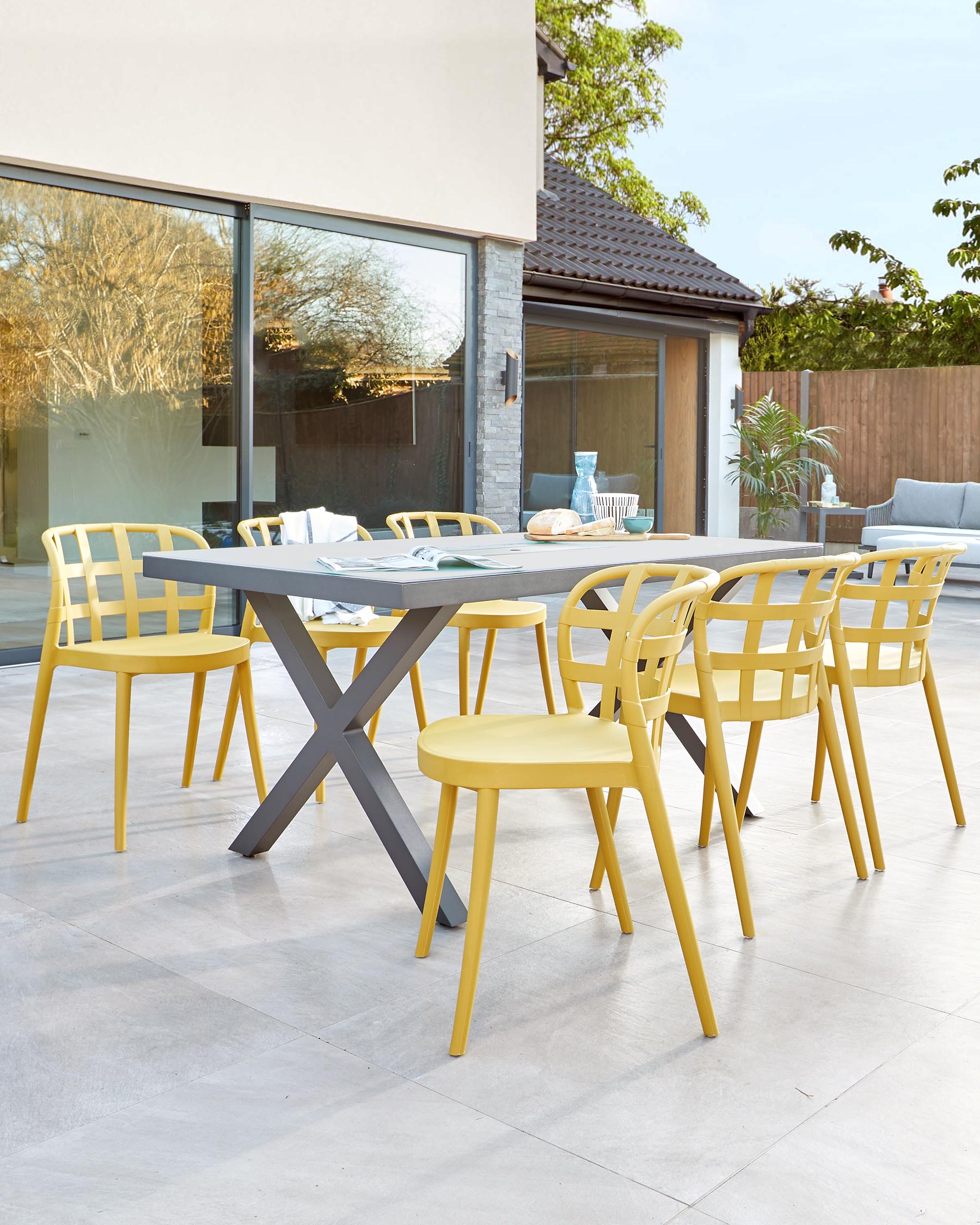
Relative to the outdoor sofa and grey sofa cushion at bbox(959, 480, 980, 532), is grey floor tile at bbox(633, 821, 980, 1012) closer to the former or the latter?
the outdoor sofa

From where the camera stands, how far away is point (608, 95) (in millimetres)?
20641

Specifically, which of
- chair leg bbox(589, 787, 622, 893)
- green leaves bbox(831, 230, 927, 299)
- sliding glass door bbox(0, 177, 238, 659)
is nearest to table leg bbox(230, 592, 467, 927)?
chair leg bbox(589, 787, 622, 893)

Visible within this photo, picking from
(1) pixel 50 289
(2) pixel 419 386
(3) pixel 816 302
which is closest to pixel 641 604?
(2) pixel 419 386

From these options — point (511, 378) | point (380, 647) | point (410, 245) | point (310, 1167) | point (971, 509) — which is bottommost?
point (310, 1167)

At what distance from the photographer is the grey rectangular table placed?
8.95 feet

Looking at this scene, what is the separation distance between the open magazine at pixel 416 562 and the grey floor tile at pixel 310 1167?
121 centimetres

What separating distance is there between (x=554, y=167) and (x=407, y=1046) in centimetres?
1198

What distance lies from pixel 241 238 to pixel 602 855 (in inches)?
201

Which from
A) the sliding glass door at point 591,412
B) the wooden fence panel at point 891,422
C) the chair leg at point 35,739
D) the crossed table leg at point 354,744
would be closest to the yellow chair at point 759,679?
the crossed table leg at point 354,744

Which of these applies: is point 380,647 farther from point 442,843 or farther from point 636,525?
point 636,525

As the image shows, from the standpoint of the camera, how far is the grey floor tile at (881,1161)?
170 centimetres

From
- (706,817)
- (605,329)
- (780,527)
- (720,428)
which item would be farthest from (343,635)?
(780,527)

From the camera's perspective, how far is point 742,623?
25.5 feet

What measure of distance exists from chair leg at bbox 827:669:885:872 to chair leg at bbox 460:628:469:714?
1.44 m
